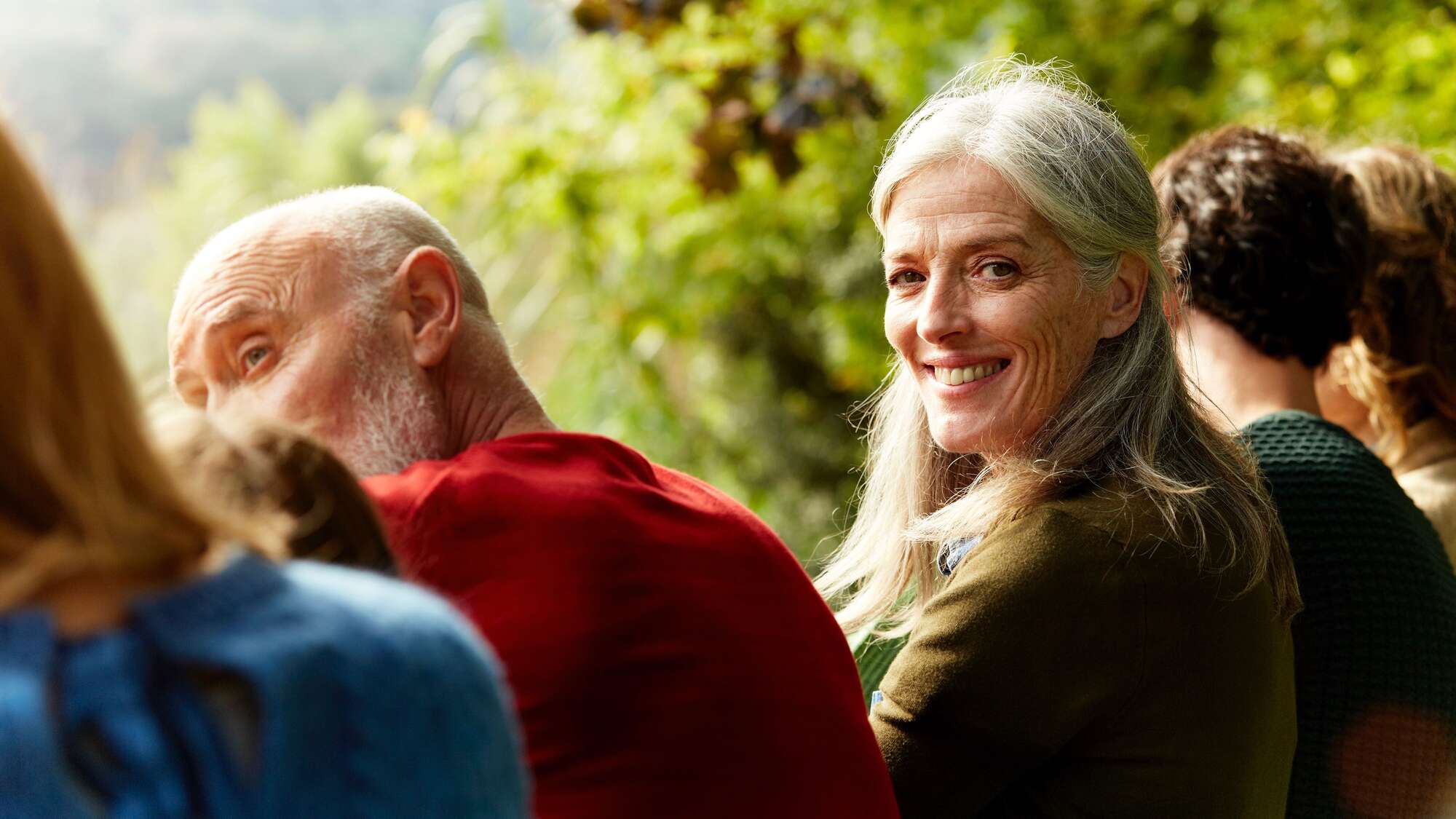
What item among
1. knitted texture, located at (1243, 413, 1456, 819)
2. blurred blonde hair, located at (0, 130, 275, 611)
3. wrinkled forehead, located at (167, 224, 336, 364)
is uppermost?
blurred blonde hair, located at (0, 130, 275, 611)

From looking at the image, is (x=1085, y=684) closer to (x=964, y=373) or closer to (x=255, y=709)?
(x=964, y=373)

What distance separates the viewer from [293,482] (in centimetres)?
107

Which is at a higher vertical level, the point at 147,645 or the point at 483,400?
the point at 147,645

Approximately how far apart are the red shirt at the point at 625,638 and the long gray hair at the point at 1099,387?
1.44ft

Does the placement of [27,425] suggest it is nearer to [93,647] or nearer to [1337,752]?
[93,647]

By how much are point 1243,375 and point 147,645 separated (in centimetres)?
188

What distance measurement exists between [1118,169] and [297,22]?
519cm

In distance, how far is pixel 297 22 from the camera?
246 inches

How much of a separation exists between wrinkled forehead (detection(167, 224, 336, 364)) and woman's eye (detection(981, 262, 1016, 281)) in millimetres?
863

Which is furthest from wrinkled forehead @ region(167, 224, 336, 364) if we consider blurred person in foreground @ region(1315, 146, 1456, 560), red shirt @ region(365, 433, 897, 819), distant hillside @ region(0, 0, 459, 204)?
distant hillside @ region(0, 0, 459, 204)

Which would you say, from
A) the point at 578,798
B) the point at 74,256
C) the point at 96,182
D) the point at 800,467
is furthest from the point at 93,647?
the point at 96,182

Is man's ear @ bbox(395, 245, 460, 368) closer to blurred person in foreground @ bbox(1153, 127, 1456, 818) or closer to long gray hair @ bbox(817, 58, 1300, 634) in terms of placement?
long gray hair @ bbox(817, 58, 1300, 634)

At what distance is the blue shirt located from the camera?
743 millimetres

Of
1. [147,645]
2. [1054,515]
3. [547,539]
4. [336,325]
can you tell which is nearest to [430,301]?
[336,325]
